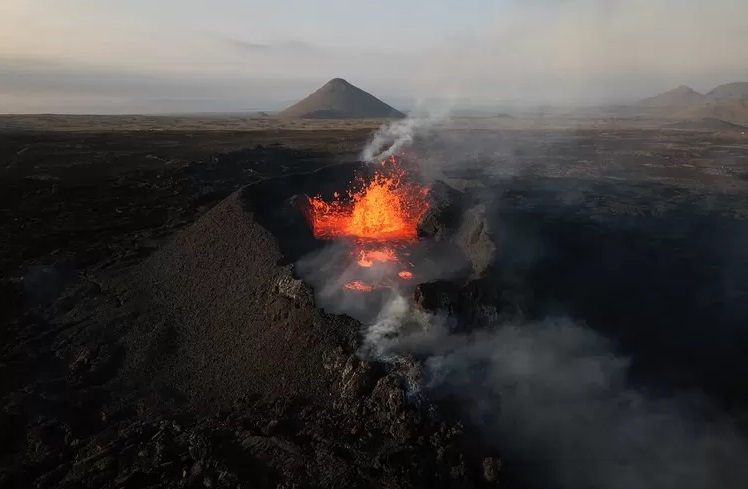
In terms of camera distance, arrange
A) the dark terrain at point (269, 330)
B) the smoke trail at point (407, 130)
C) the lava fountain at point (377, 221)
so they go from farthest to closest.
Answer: the smoke trail at point (407, 130) → the lava fountain at point (377, 221) → the dark terrain at point (269, 330)

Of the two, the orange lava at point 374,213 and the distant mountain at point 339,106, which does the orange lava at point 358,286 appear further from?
the distant mountain at point 339,106

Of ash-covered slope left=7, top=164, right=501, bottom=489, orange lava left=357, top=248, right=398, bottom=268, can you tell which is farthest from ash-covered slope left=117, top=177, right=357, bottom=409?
orange lava left=357, top=248, right=398, bottom=268

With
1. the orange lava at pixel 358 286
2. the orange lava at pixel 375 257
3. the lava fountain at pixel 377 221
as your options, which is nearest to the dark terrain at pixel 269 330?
the lava fountain at pixel 377 221

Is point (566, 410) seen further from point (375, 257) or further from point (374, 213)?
point (374, 213)

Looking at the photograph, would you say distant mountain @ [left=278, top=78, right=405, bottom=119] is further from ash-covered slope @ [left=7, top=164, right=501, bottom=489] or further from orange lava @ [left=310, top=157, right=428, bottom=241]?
ash-covered slope @ [left=7, top=164, right=501, bottom=489]

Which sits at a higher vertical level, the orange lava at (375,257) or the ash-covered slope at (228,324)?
the orange lava at (375,257)

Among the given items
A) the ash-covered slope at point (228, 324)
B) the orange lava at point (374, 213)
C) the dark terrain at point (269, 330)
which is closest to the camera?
the dark terrain at point (269, 330)

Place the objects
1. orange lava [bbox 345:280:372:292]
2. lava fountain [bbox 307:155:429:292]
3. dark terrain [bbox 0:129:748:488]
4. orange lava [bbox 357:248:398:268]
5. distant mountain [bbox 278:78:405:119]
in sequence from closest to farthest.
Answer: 1. dark terrain [bbox 0:129:748:488]
2. orange lava [bbox 345:280:372:292]
3. lava fountain [bbox 307:155:429:292]
4. orange lava [bbox 357:248:398:268]
5. distant mountain [bbox 278:78:405:119]

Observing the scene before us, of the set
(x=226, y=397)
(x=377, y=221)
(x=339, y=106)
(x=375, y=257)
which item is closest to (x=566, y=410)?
(x=375, y=257)
